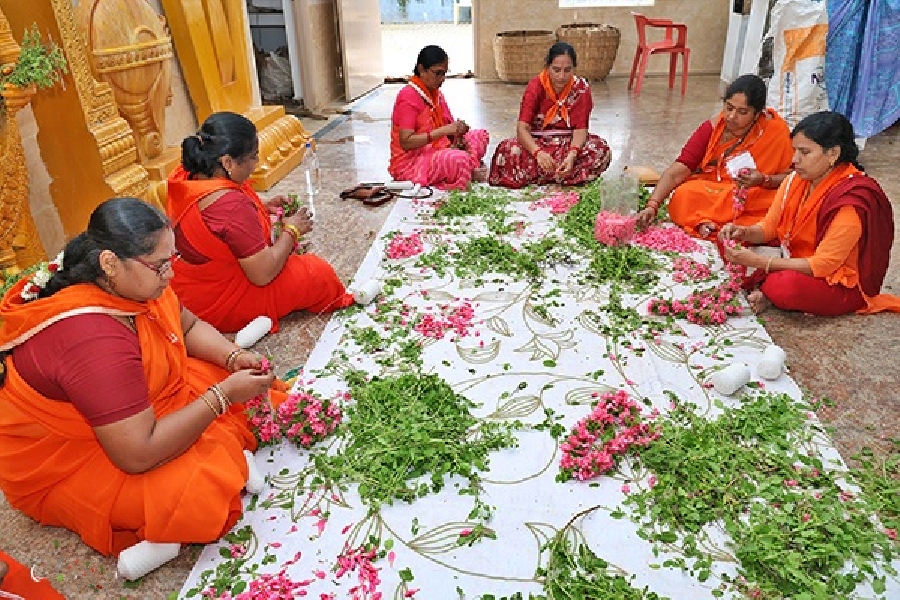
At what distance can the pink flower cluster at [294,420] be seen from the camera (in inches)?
84.0

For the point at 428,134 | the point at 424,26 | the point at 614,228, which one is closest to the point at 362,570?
the point at 614,228

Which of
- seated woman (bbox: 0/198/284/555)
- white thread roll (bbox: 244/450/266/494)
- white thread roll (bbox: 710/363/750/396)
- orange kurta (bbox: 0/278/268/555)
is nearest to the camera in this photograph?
seated woman (bbox: 0/198/284/555)

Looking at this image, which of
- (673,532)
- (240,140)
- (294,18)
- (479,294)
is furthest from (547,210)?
(294,18)

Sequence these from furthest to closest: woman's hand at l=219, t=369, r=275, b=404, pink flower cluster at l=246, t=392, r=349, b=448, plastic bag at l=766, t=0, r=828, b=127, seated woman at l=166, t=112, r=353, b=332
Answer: plastic bag at l=766, t=0, r=828, b=127 → seated woman at l=166, t=112, r=353, b=332 → pink flower cluster at l=246, t=392, r=349, b=448 → woman's hand at l=219, t=369, r=275, b=404

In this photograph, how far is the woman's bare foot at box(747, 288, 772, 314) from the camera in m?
2.89

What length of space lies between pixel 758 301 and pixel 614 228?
34.5 inches

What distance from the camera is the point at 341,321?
2.93 metres

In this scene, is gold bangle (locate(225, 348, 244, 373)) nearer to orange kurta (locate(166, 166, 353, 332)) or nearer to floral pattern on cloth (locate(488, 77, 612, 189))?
orange kurta (locate(166, 166, 353, 332))

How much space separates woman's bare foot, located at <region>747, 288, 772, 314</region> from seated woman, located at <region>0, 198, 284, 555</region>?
2.20 metres

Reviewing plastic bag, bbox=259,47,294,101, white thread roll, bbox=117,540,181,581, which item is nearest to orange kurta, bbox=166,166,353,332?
white thread roll, bbox=117,540,181,581

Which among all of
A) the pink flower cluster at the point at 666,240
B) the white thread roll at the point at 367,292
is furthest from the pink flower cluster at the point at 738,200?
the white thread roll at the point at 367,292

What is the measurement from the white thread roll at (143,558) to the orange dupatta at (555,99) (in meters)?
3.72

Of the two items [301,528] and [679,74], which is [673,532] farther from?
[679,74]

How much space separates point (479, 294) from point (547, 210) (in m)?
1.29
